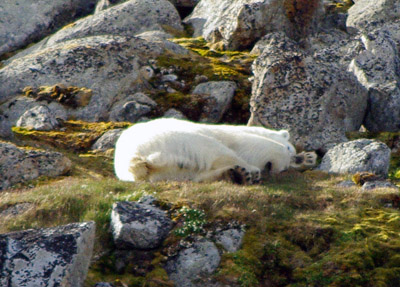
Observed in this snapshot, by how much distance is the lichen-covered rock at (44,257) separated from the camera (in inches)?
298

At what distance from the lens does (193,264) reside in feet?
30.3

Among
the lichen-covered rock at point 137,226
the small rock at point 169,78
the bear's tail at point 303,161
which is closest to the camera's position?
the lichen-covered rock at point 137,226

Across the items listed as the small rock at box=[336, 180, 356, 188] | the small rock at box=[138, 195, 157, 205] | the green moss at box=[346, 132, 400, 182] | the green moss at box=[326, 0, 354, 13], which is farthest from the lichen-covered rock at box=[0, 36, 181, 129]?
the green moss at box=[326, 0, 354, 13]

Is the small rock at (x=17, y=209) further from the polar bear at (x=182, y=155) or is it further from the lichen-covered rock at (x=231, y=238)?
the lichen-covered rock at (x=231, y=238)

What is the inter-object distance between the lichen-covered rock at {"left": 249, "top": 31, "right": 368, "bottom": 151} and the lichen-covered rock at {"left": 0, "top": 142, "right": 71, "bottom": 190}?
629 cm

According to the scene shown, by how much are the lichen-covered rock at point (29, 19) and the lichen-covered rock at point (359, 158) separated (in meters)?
21.9

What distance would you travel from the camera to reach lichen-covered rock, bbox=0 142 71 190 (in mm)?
14219

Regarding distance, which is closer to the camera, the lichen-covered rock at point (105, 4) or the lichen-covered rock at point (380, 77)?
the lichen-covered rock at point (380, 77)

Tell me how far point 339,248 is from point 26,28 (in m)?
27.8

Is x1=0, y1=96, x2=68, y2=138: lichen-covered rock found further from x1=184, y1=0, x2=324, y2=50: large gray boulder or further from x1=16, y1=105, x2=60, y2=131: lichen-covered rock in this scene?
x1=184, y1=0, x2=324, y2=50: large gray boulder

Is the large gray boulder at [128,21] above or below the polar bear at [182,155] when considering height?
below

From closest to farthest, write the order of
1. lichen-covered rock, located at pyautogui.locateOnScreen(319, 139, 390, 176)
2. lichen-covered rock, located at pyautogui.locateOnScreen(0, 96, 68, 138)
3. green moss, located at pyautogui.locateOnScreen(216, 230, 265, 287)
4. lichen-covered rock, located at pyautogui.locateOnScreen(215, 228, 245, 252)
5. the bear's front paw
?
green moss, located at pyautogui.locateOnScreen(216, 230, 265, 287), lichen-covered rock, located at pyautogui.locateOnScreen(215, 228, 245, 252), the bear's front paw, lichen-covered rock, located at pyautogui.locateOnScreen(319, 139, 390, 176), lichen-covered rock, located at pyautogui.locateOnScreen(0, 96, 68, 138)

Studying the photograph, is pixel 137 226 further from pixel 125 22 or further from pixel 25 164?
pixel 125 22

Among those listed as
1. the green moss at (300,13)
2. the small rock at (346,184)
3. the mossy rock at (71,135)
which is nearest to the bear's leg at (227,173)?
the small rock at (346,184)
